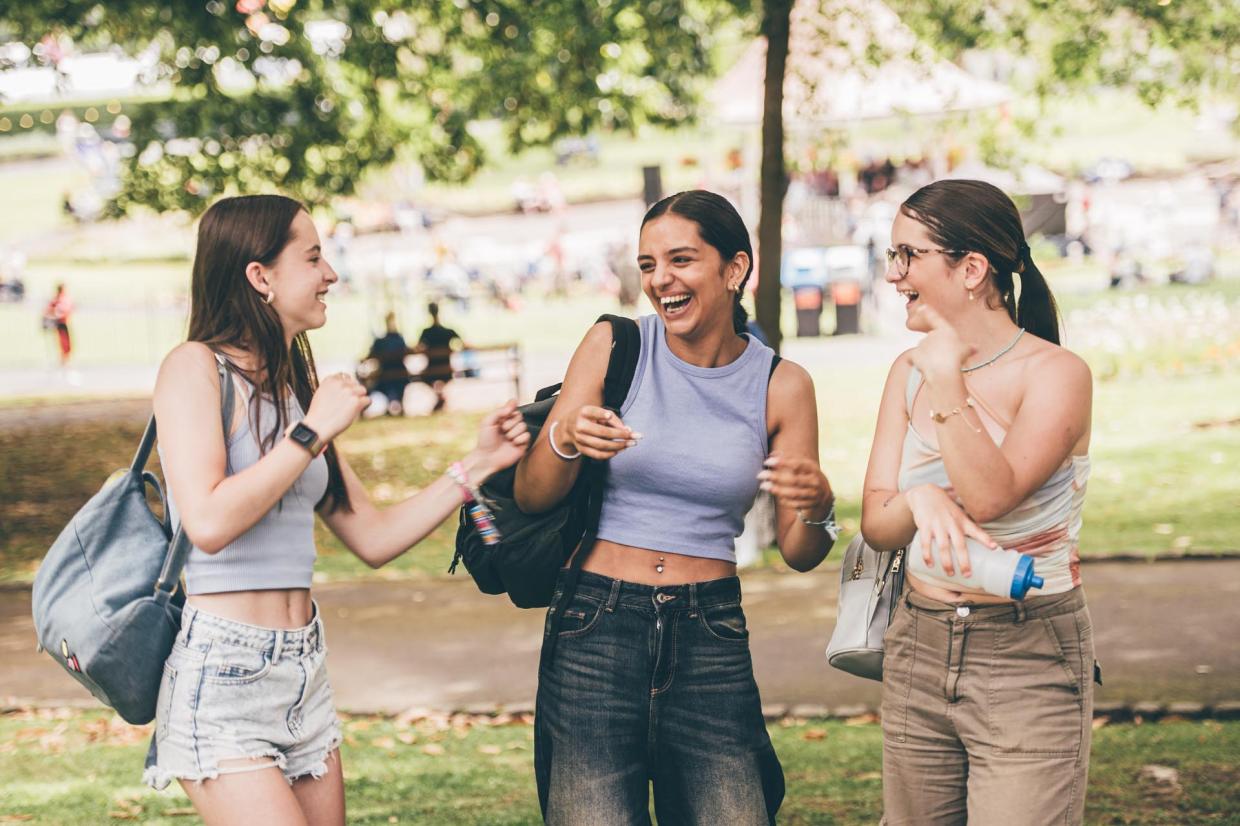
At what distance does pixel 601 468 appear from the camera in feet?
10.6

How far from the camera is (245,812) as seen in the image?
292 cm

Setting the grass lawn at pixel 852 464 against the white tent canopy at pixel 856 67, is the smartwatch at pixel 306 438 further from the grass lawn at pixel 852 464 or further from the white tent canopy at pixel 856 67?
the white tent canopy at pixel 856 67

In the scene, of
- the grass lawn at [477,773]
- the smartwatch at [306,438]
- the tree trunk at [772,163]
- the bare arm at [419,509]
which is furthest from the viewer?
the tree trunk at [772,163]

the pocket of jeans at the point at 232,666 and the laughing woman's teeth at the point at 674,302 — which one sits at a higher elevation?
the laughing woman's teeth at the point at 674,302

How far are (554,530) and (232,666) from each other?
746 mm

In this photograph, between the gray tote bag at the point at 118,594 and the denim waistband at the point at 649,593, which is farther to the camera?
the denim waistband at the point at 649,593

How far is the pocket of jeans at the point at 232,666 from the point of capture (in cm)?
298

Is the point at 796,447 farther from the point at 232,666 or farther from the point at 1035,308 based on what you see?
the point at 232,666

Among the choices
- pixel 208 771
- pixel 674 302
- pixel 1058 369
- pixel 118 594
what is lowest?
pixel 208 771

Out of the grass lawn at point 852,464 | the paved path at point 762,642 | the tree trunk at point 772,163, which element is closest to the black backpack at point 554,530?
the paved path at point 762,642

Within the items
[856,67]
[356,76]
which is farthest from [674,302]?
[356,76]

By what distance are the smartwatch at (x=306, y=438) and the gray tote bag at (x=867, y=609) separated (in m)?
1.20

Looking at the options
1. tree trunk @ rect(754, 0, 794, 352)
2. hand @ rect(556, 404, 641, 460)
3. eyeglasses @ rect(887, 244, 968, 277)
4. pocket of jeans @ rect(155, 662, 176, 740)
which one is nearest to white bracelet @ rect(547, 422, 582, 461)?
hand @ rect(556, 404, 641, 460)

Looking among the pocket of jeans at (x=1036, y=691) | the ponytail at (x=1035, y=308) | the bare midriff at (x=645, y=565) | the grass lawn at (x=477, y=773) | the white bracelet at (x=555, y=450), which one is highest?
the ponytail at (x=1035, y=308)
